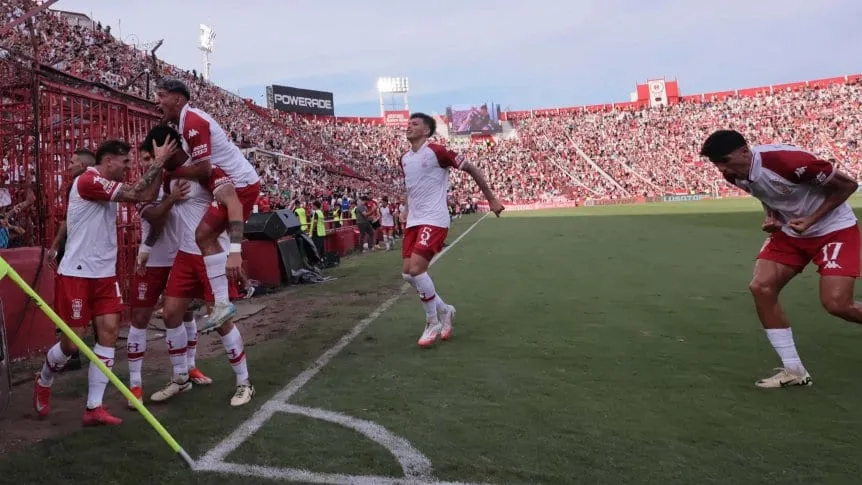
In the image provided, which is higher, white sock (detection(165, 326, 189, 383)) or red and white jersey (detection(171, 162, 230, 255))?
red and white jersey (detection(171, 162, 230, 255))

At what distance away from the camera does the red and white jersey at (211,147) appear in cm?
418

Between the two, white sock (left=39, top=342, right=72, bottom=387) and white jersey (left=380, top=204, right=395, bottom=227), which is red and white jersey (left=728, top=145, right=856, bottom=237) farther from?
white jersey (left=380, top=204, right=395, bottom=227)

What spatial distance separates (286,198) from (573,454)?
31.1 m

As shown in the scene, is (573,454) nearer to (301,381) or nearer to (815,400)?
(815,400)

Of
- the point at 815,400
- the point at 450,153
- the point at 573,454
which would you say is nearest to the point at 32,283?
the point at 450,153

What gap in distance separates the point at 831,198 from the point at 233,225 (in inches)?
167

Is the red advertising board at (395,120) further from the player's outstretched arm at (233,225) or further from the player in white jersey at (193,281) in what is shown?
the player's outstretched arm at (233,225)

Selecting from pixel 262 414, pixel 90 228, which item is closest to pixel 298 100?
pixel 90 228

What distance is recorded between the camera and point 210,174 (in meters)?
4.37

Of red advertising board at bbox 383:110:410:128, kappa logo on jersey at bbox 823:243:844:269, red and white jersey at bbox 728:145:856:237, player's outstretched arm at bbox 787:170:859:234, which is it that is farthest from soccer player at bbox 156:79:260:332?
red advertising board at bbox 383:110:410:128

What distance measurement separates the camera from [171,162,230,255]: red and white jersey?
446cm

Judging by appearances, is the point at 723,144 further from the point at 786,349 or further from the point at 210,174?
the point at 210,174

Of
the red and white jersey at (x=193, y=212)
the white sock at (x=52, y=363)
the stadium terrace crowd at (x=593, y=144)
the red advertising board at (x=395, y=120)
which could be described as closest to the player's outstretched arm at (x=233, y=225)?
the red and white jersey at (x=193, y=212)

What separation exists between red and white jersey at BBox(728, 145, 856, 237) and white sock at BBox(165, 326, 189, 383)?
4.40 meters
